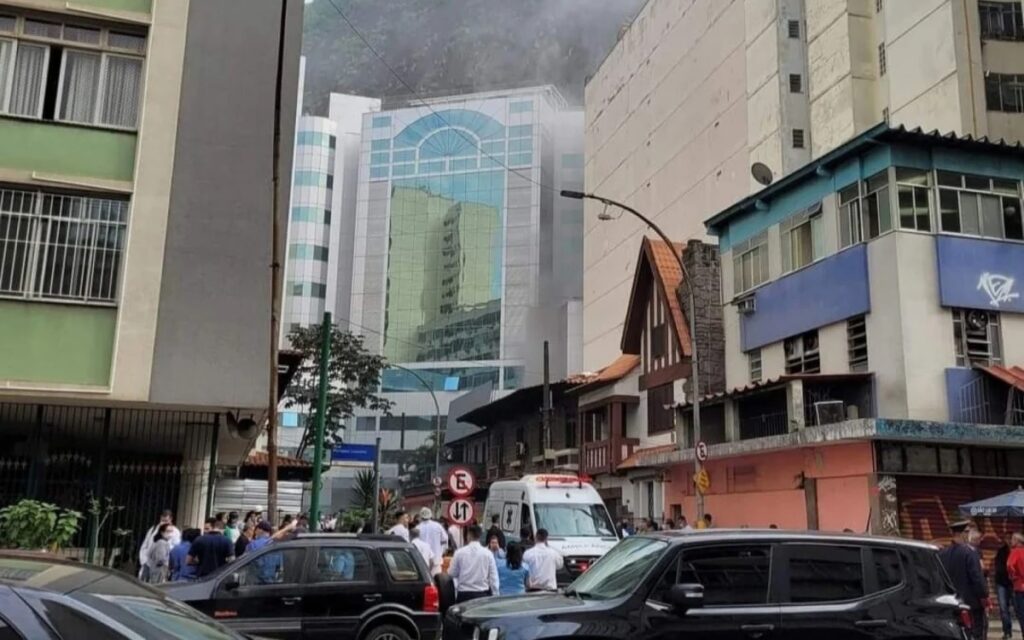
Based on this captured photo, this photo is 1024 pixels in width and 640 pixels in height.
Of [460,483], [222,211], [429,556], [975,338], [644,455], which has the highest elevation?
[222,211]

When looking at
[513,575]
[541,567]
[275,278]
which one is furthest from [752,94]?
[541,567]

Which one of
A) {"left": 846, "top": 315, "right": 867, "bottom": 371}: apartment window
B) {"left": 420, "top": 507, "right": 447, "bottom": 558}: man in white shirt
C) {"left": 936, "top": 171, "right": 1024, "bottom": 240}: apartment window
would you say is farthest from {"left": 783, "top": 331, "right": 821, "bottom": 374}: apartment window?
{"left": 420, "top": 507, "right": 447, "bottom": 558}: man in white shirt

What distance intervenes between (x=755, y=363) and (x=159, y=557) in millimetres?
19688

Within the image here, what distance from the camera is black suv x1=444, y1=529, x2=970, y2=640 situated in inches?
268

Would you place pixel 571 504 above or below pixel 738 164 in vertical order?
below

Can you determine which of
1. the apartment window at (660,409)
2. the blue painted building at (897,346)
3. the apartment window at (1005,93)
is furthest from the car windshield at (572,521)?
the apartment window at (1005,93)

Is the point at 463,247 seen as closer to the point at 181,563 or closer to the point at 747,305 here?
the point at 747,305

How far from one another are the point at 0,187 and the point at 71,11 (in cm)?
322

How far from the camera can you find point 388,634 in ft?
34.3

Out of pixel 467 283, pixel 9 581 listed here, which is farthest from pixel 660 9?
pixel 9 581

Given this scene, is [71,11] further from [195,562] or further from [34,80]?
[195,562]

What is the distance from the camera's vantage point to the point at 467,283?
9331 centimetres

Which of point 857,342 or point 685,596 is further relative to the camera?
point 857,342

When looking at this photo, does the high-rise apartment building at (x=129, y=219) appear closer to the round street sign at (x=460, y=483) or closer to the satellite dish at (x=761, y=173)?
the round street sign at (x=460, y=483)
